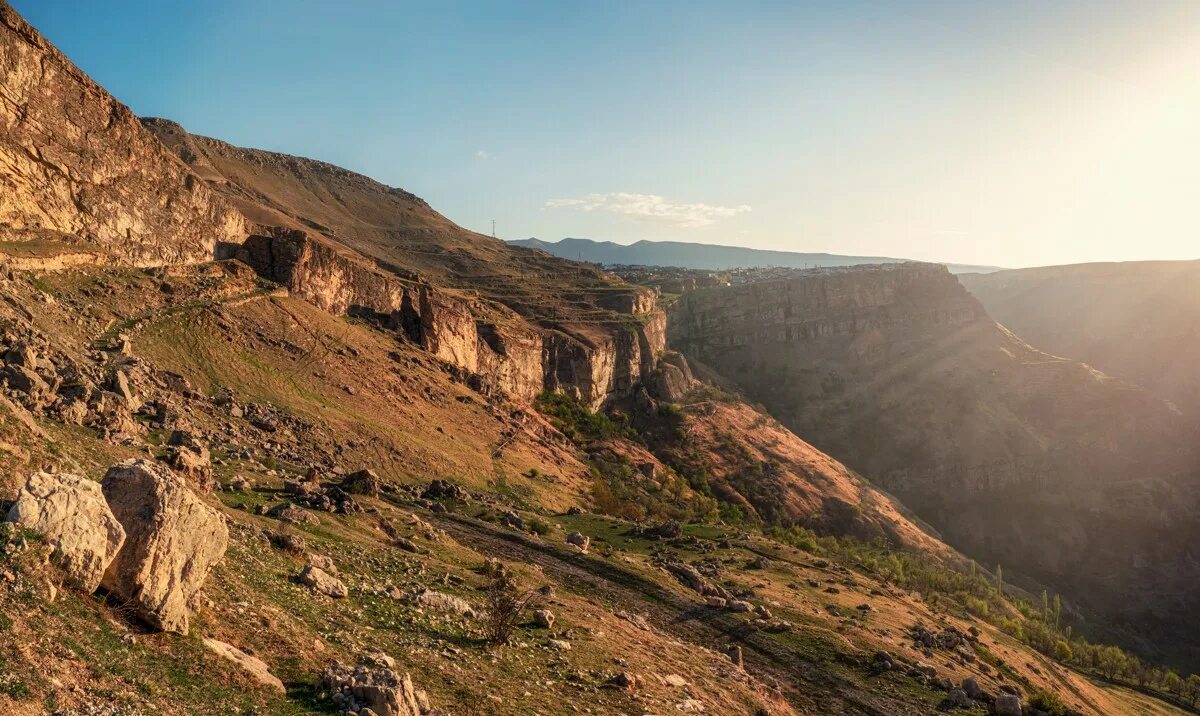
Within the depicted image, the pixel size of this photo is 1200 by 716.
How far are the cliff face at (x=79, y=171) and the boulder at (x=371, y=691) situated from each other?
3394 cm

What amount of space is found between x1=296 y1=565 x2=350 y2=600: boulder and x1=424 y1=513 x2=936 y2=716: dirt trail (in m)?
12.4

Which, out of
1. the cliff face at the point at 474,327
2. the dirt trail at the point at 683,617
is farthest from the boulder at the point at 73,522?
the cliff face at the point at 474,327

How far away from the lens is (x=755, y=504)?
75688mm

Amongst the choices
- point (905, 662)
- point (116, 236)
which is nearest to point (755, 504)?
point (905, 662)

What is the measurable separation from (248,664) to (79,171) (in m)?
39.1

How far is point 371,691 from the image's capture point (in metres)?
10.7

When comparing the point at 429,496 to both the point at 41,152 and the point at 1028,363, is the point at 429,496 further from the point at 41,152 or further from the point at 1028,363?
the point at 1028,363

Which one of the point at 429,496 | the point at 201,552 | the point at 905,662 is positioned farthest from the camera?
the point at 429,496

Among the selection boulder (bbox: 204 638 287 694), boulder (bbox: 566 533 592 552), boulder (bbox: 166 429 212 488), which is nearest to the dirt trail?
boulder (bbox: 566 533 592 552)

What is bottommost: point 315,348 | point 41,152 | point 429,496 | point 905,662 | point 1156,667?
point 1156,667

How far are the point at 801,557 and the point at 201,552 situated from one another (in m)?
41.5

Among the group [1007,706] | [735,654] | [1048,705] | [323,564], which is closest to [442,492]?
[735,654]

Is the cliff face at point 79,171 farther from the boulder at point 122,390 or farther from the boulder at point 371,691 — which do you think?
the boulder at point 371,691

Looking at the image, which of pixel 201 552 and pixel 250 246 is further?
pixel 250 246
